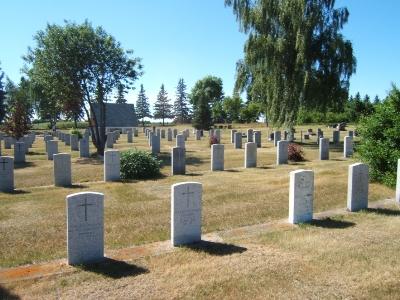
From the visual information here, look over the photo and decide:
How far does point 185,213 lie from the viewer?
7449mm

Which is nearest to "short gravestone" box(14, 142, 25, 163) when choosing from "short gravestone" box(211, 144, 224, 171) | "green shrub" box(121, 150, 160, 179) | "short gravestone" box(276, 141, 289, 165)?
"green shrub" box(121, 150, 160, 179)

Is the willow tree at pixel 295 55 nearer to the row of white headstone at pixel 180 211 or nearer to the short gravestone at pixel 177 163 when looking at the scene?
the short gravestone at pixel 177 163

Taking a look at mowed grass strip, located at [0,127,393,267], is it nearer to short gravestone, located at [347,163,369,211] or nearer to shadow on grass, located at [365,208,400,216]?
short gravestone, located at [347,163,369,211]

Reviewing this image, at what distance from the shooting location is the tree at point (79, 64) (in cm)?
2258

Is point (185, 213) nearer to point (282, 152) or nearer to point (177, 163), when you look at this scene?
point (177, 163)

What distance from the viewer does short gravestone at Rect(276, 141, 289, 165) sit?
1895cm

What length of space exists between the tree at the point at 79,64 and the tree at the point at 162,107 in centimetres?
8521

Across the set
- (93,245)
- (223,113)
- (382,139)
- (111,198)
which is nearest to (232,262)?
(93,245)

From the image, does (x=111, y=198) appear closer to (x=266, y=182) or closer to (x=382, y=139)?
(x=266, y=182)

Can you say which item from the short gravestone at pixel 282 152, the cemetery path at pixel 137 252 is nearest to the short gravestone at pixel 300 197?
the cemetery path at pixel 137 252

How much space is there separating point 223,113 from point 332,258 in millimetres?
77497

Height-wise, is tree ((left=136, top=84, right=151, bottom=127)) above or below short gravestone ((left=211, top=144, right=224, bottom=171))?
above

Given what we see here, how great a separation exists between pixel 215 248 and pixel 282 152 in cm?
1256

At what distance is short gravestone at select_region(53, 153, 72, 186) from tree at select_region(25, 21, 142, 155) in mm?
10125
